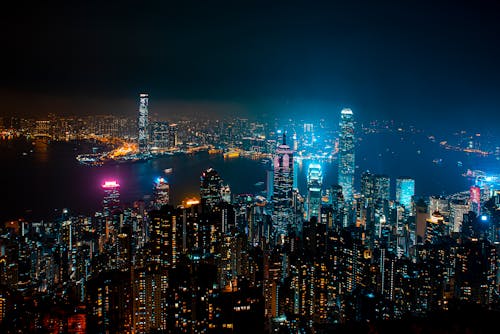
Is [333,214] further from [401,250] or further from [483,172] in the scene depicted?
[483,172]

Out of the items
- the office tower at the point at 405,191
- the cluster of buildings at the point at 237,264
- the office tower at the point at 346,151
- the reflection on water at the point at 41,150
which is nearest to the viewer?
the cluster of buildings at the point at 237,264

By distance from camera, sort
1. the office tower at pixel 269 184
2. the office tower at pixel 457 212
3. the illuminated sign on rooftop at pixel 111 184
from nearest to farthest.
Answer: the office tower at pixel 457 212 < the illuminated sign on rooftop at pixel 111 184 < the office tower at pixel 269 184

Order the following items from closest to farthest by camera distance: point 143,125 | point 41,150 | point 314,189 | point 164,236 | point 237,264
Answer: point 237,264, point 41,150, point 164,236, point 143,125, point 314,189

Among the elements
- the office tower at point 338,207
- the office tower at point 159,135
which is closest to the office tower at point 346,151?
the office tower at point 338,207

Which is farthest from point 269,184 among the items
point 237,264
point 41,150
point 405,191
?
point 41,150

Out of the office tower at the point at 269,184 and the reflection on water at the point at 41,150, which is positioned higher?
the reflection on water at the point at 41,150

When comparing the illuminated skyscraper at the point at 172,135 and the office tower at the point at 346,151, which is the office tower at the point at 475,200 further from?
the illuminated skyscraper at the point at 172,135

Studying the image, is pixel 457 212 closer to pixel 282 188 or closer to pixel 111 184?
pixel 282 188
